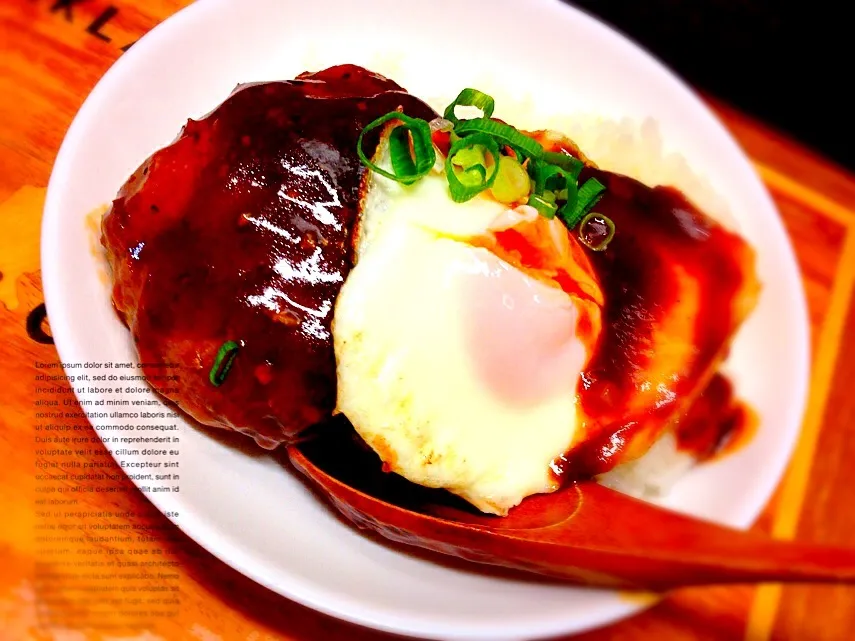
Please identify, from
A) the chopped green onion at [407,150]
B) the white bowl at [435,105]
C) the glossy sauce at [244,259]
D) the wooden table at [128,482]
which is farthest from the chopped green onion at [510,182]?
the wooden table at [128,482]

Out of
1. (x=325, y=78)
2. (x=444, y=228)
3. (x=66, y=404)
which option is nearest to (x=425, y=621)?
(x=444, y=228)

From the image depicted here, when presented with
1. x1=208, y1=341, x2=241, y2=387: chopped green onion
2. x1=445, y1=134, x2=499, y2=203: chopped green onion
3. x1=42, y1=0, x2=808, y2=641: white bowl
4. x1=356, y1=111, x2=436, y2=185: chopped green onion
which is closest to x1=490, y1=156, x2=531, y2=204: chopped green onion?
x1=445, y1=134, x2=499, y2=203: chopped green onion

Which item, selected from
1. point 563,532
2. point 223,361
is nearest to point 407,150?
point 223,361

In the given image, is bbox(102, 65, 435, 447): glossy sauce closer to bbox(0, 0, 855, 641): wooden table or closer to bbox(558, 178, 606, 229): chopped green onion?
bbox(0, 0, 855, 641): wooden table

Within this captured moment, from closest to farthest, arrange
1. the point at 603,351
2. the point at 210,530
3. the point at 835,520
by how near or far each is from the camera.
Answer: the point at 210,530 → the point at 603,351 → the point at 835,520

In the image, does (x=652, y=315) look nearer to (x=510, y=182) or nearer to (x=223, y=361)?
(x=510, y=182)

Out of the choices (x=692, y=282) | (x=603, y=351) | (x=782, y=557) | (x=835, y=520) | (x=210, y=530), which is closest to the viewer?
(x=782, y=557)

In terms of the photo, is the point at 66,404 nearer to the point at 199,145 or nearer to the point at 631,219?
the point at 199,145

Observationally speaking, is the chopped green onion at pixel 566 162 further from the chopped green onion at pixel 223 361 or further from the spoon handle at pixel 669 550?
the chopped green onion at pixel 223 361

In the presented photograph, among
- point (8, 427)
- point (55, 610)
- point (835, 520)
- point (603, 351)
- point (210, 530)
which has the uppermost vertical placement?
point (603, 351)
